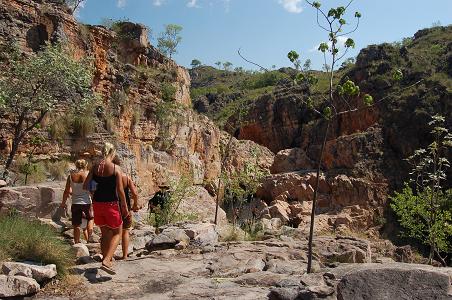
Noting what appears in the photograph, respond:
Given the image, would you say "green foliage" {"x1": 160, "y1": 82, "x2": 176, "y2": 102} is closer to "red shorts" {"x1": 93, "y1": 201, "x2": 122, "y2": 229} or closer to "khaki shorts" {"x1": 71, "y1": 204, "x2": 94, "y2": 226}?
"khaki shorts" {"x1": 71, "y1": 204, "x2": 94, "y2": 226}

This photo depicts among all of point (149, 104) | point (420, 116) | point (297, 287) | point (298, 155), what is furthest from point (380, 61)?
point (297, 287)

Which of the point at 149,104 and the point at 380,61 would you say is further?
the point at 380,61

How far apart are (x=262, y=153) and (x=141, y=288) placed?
31.2m

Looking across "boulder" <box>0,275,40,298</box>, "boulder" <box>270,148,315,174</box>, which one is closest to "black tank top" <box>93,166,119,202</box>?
"boulder" <box>0,275,40,298</box>

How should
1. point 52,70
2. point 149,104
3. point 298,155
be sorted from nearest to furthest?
point 52,70
point 149,104
point 298,155

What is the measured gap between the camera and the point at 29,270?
4.92m

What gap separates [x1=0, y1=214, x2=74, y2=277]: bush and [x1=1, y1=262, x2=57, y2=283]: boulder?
0.82 feet

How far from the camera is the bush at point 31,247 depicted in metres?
5.37

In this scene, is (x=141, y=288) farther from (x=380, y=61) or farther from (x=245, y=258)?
(x=380, y=61)

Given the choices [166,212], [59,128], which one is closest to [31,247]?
[166,212]

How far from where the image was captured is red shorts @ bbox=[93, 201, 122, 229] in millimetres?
5637

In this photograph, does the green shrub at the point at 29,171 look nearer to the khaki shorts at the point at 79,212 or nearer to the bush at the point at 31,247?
the khaki shorts at the point at 79,212

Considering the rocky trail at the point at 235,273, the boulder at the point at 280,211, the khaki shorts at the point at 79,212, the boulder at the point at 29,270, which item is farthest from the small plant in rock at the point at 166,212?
the boulder at the point at 280,211

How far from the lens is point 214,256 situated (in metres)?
7.42
